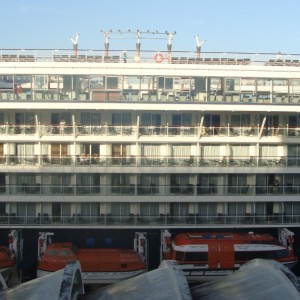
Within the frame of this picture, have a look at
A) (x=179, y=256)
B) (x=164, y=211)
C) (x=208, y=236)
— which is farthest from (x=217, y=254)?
(x=164, y=211)

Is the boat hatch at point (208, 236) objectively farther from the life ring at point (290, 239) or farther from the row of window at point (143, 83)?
the row of window at point (143, 83)

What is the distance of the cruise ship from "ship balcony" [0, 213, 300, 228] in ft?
0.15

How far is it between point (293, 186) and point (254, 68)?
5.89 metres

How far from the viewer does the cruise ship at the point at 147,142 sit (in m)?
24.4

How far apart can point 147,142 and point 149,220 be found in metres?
3.61

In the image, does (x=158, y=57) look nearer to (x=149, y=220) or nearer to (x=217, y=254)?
(x=149, y=220)

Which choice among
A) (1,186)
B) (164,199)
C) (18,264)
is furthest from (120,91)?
(18,264)

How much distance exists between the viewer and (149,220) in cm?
2555

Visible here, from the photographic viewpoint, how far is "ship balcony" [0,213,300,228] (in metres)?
25.2

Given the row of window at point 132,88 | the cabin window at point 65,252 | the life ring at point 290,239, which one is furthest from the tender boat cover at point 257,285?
A: the row of window at point 132,88

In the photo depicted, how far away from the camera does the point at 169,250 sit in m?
24.4


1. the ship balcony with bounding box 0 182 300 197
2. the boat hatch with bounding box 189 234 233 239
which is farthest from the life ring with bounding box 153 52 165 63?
the boat hatch with bounding box 189 234 233 239

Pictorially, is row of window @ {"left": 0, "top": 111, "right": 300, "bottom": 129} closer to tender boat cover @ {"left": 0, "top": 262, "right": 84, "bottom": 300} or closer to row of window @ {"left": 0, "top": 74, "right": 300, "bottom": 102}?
row of window @ {"left": 0, "top": 74, "right": 300, "bottom": 102}

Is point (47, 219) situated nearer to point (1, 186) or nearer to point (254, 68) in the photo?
point (1, 186)
